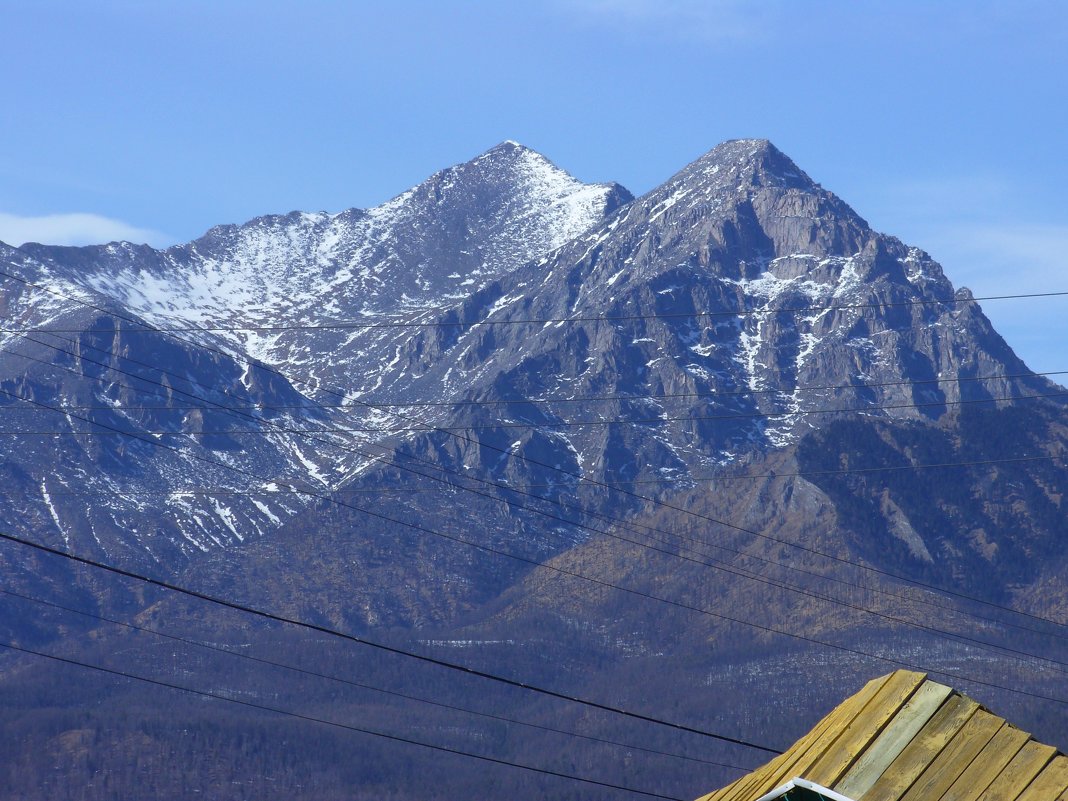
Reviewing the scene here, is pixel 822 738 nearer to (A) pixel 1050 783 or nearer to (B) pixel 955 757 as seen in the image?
(B) pixel 955 757

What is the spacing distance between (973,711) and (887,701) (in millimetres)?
1021

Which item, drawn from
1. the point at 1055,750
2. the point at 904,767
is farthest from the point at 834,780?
the point at 1055,750

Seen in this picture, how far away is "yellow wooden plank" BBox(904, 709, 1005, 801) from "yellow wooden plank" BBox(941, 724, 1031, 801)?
5 centimetres

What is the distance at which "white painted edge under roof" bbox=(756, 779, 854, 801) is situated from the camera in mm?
19328

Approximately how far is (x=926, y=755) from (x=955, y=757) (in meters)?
0.31

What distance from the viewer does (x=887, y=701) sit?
20.2 metres

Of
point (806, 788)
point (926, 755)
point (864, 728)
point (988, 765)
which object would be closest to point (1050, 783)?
point (988, 765)

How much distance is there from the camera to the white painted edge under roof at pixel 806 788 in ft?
63.4

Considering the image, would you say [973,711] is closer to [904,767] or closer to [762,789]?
[904,767]

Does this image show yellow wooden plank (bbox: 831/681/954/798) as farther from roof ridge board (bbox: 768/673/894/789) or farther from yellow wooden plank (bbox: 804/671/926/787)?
roof ridge board (bbox: 768/673/894/789)

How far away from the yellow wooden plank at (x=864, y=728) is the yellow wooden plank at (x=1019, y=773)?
136cm

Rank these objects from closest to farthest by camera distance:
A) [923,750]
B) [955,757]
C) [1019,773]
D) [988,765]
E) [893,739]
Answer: [1019,773] → [988,765] → [955,757] → [923,750] → [893,739]

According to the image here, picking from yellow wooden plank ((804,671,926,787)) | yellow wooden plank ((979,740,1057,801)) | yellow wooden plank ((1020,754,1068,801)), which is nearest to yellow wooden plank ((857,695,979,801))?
yellow wooden plank ((804,671,926,787))

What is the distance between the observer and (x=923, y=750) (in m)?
19.6
